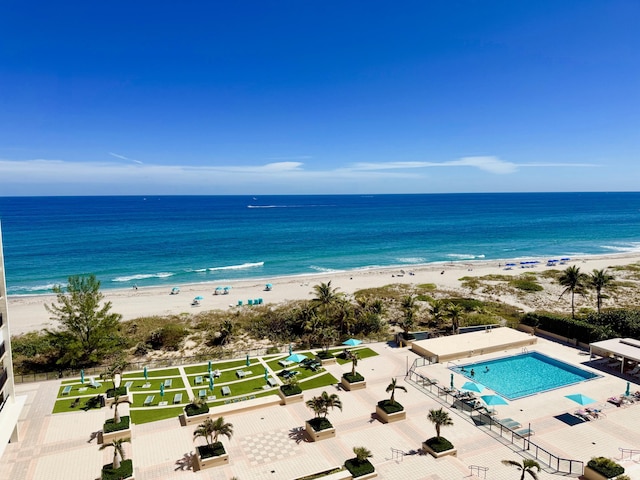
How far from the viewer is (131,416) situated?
2147 cm

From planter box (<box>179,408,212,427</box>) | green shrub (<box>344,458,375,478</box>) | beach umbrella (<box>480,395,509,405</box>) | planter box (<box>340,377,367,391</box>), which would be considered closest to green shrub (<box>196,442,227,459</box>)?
planter box (<box>179,408,212,427</box>)

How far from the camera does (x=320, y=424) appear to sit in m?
19.5

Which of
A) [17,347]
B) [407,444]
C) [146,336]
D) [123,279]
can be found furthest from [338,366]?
[123,279]

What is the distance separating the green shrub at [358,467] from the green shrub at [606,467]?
8829 mm

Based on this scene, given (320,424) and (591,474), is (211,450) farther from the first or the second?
(591,474)

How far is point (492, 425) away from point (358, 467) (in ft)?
26.8

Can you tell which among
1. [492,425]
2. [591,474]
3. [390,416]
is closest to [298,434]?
[390,416]

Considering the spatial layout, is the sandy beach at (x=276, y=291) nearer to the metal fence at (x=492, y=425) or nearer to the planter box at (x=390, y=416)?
the metal fence at (x=492, y=425)

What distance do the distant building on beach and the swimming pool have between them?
2472cm

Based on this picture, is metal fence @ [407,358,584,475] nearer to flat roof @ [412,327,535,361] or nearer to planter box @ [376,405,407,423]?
flat roof @ [412,327,535,361]

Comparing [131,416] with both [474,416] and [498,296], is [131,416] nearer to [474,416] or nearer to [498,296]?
[474,416]

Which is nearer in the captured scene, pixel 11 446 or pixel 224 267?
pixel 11 446

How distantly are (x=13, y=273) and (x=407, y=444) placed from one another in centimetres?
6860

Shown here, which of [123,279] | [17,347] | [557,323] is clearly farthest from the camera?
[123,279]
